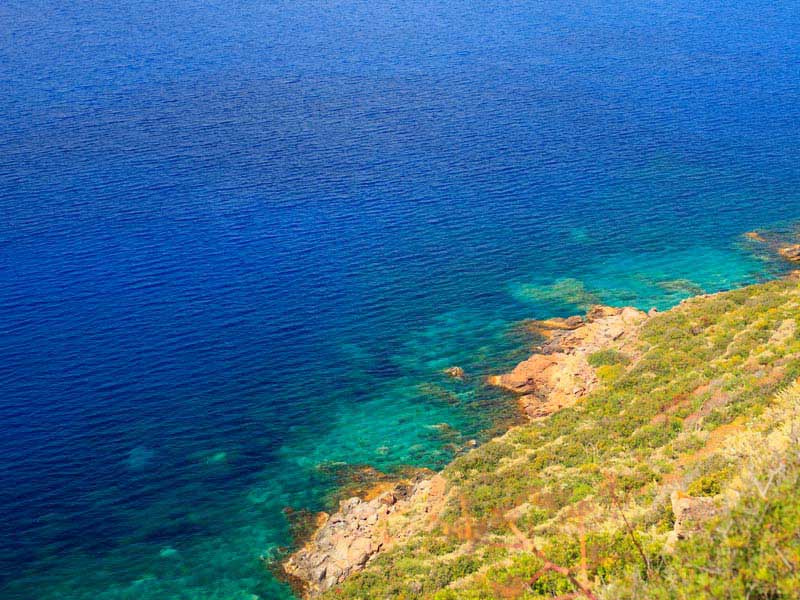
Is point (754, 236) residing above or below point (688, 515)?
below

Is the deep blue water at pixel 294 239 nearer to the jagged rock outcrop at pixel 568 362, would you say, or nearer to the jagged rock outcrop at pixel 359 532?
the jagged rock outcrop at pixel 359 532

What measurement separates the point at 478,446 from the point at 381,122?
6318 cm

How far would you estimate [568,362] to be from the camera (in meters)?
52.6

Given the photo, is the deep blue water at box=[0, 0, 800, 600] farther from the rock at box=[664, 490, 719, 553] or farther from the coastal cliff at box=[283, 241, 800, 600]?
the rock at box=[664, 490, 719, 553]

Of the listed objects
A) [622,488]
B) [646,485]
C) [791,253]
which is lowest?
[791,253]

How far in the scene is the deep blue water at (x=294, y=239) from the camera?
43.9 metres

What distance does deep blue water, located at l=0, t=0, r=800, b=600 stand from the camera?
43938 mm

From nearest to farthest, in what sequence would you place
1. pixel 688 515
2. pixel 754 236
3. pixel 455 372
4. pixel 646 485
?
pixel 688 515 → pixel 646 485 → pixel 455 372 → pixel 754 236

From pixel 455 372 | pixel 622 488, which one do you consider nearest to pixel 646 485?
pixel 622 488

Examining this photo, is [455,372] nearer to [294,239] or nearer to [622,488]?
[622,488]

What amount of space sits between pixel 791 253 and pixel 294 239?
151 feet

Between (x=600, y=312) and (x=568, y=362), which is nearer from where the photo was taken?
(x=568, y=362)

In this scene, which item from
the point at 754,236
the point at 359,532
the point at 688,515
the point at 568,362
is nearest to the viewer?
the point at 688,515

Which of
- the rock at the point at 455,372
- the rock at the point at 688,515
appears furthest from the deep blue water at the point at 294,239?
the rock at the point at 688,515
